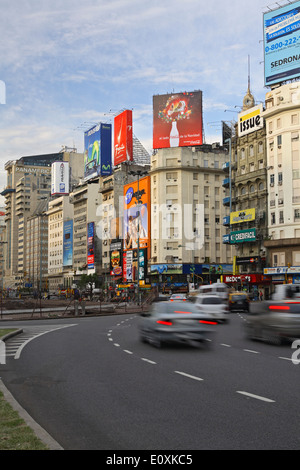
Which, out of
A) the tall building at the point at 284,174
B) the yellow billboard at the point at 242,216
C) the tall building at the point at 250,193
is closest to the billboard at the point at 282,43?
the tall building at the point at 284,174

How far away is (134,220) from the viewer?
4587 inches

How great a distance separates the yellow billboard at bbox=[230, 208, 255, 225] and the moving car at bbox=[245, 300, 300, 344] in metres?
62.1

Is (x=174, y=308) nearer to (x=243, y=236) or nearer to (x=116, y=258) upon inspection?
(x=243, y=236)

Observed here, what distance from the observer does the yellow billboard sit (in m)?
79.6

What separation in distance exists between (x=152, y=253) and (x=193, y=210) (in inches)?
464

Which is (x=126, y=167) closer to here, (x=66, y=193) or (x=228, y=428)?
(x=66, y=193)

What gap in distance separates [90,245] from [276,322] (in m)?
129

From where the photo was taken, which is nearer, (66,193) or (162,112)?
(162,112)

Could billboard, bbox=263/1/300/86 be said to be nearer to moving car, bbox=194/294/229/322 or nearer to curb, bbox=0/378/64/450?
moving car, bbox=194/294/229/322

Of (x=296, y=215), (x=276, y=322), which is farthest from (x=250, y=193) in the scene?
(x=276, y=322)

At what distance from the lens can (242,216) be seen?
81.7 meters

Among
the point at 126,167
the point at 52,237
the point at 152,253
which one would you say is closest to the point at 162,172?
the point at 152,253

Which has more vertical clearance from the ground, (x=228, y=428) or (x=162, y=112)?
(x=162, y=112)

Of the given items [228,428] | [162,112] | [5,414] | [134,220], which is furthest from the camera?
[134,220]
